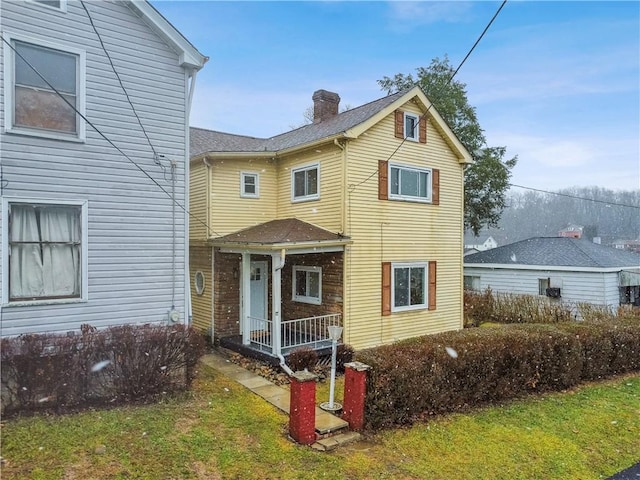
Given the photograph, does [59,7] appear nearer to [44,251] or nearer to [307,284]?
[44,251]

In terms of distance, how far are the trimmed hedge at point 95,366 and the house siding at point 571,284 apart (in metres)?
16.6

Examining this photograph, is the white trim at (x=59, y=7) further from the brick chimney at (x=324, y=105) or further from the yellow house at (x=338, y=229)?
the brick chimney at (x=324, y=105)

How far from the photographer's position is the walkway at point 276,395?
6.01 metres

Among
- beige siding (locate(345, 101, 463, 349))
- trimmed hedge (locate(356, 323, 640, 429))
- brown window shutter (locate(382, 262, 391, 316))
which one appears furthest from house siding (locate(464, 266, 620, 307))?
brown window shutter (locate(382, 262, 391, 316))

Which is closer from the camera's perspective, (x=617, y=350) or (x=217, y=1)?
(x=217, y=1)

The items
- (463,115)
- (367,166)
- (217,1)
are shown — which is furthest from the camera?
(463,115)

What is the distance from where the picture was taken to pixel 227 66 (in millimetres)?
13336

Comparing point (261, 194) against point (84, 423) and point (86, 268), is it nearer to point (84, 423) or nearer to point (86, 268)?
point (86, 268)

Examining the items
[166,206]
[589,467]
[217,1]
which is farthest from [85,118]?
[589,467]

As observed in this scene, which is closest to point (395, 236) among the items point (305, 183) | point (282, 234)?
point (305, 183)

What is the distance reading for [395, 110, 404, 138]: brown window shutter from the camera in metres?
12.3

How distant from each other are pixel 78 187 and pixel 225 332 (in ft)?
20.4

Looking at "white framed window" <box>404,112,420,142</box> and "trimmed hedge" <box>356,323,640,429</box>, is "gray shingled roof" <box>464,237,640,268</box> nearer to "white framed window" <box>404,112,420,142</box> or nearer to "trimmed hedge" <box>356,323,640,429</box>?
"trimmed hedge" <box>356,323,640,429</box>

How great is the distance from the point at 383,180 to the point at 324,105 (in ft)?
14.7
